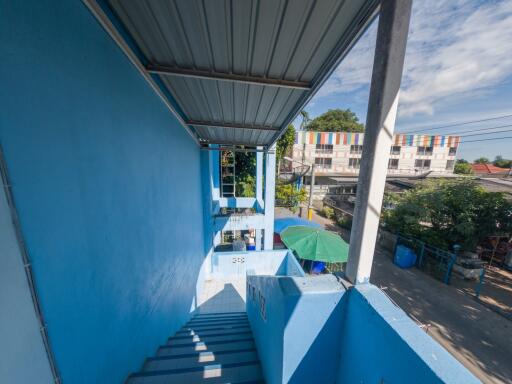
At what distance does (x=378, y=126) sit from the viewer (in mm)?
1315

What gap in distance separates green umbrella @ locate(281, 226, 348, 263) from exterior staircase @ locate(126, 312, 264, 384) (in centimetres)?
344

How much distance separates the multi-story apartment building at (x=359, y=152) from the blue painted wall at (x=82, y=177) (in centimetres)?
2133

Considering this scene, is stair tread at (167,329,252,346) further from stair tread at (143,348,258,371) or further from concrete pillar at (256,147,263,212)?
concrete pillar at (256,147,263,212)

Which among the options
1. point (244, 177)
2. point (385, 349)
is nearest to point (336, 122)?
point (244, 177)

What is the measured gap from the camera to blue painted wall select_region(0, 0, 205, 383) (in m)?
0.99

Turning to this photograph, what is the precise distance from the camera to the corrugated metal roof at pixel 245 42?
1.53m

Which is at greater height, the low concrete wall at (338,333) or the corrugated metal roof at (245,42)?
the corrugated metal roof at (245,42)

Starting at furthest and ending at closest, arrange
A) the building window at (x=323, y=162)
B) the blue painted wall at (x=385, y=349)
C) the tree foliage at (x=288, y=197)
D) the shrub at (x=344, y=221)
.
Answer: the building window at (x=323, y=162)
the tree foliage at (x=288, y=197)
the shrub at (x=344, y=221)
the blue painted wall at (x=385, y=349)

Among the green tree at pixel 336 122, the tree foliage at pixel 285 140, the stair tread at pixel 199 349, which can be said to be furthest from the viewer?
the green tree at pixel 336 122

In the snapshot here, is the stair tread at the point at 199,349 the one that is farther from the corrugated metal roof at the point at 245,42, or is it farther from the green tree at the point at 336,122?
the green tree at the point at 336,122

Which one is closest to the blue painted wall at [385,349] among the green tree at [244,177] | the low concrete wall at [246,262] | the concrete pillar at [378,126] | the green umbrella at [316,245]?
the concrete pillar at [378,126]

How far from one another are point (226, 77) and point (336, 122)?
34796 millimetres

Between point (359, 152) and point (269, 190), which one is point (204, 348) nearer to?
point (269, 190)

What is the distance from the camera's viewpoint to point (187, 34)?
1824 mm
